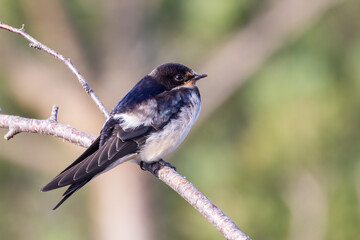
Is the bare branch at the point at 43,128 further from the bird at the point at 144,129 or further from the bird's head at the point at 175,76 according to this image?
the bird's head at the point at 175,76

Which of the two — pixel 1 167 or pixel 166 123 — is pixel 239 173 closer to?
pixel 1 167

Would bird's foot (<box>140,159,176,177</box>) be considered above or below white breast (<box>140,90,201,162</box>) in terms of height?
below

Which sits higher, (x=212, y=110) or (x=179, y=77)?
(x=179, y=77)

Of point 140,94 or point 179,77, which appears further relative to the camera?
point 179,77

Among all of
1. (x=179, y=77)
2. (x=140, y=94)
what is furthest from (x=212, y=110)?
(x=140, y=94)

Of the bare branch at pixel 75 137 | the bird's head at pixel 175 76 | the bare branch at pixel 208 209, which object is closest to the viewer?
the bare branch at pixel 208 209

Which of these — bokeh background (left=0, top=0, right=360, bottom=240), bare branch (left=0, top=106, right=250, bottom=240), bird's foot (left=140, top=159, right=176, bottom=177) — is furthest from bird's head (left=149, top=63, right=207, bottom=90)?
bokeh background (left=0, top=0, right=360, bottom=240)

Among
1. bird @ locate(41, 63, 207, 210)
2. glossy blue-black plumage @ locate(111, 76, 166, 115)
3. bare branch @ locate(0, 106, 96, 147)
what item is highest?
bare branch @ locate(0, 106, 96, 147)

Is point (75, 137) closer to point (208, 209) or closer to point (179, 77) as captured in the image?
point (179, 77)

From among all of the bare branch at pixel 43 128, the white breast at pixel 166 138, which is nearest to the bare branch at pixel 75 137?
the bare branch at pixel 43 128

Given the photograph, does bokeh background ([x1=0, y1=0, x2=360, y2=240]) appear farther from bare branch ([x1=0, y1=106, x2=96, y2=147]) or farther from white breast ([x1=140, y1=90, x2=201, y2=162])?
bare branch ([x1=0, y1=106, x2=96, y2=147])
